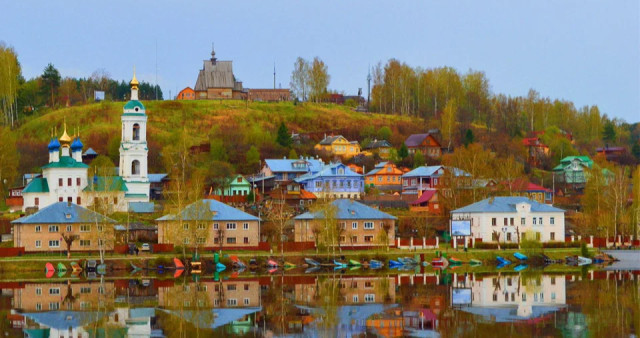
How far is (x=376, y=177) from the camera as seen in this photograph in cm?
11125

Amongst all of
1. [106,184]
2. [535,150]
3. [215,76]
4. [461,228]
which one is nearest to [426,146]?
[535,150]

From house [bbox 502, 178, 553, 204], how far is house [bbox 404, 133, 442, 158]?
73.8 feet

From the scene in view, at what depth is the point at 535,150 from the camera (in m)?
133

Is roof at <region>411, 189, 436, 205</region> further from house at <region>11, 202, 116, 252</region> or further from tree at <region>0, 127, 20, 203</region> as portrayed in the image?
tree at <region>0, 127, 20, 203</region>

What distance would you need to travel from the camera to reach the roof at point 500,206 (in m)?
81.2

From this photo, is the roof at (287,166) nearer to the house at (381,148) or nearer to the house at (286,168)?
the house at (286,168)

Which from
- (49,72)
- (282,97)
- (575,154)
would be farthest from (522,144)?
(49,72)

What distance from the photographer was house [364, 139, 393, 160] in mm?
124656

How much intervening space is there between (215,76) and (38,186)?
2626 inches

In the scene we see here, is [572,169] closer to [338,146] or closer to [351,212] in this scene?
[338,146]

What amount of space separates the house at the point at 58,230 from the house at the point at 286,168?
117ft

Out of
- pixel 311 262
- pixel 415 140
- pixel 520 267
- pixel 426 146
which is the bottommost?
pixel 520 267

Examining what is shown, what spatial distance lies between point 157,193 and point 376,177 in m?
24.0

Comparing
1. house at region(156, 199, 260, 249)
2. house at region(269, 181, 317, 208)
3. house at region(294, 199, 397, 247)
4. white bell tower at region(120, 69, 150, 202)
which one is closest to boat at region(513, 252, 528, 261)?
house at region(294, 199, 397, 247)
